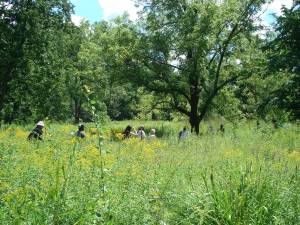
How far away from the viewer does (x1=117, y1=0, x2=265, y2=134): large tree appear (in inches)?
1073

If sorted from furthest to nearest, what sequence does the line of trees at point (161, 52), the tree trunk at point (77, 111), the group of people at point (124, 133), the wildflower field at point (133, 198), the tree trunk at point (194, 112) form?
the tree trunk at point (77, 111)
the tree trunk at point (194, 112)
the line of trees at point (161, 52)
the group of people at point (124, 133)
the wildflower field at point (133, 198)

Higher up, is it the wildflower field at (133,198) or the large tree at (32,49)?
the large tree at (32,49)

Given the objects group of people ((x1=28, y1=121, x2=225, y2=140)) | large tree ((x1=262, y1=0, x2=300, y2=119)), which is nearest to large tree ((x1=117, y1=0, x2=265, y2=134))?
group of people ((x1=28, y1=121, x2=225, y2=140))

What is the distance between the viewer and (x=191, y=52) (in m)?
28.0

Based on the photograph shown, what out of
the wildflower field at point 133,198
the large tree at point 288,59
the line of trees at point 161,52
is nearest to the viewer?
the wildflower field at point 133,198

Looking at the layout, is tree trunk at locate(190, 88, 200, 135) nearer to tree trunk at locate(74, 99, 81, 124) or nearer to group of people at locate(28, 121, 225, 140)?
group of people at locate(28, 121, 225, 140)

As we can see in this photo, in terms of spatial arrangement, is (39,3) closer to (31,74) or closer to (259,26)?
(31,74)

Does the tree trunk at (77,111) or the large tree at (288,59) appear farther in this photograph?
the tree trunk at (77,111)

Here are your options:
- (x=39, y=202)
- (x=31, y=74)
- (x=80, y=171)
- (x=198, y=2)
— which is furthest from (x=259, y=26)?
(x=39, y=202)

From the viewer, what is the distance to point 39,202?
461cm

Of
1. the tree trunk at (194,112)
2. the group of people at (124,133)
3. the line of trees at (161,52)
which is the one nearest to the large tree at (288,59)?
the group of people at (124,133)

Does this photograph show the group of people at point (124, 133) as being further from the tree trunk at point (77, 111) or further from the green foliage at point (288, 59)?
the tree trunk at point (77, 111)

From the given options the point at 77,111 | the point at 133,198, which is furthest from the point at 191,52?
the point at 77,111

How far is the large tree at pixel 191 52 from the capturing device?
2725 centimetres
